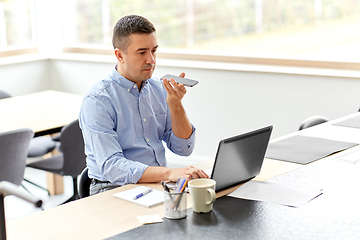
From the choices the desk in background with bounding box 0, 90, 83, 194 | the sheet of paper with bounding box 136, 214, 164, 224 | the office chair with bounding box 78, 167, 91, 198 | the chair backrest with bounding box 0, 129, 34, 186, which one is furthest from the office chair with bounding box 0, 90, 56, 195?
the sheet of paper with bounding box 136, 214, 164, 224

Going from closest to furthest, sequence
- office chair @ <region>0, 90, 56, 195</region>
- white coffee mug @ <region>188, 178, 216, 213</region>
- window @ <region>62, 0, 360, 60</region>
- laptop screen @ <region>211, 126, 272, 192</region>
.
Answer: white coffee mug @ <region>188, 178, 216, 213</region> → laptop screen @ <region>211, 126, 272, 192</region> → office chair @ <region>0, 90, 56, 195</region> → window @ <region>62, 0, 360, 60</region>

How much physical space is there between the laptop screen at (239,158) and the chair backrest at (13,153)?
4.55ft

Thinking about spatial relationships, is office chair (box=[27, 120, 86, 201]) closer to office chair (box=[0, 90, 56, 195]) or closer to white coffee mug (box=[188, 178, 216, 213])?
office chair (box=[0, 90, 56, 195])

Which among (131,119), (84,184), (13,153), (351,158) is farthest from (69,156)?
(351,158)

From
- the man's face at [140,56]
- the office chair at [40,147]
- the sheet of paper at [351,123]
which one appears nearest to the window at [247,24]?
the sheet of paper at [351,123]

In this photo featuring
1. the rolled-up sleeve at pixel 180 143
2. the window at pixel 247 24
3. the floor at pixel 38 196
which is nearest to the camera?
the rolled-up sleeve at pixel 180 143

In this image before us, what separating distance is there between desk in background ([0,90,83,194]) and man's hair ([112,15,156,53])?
116 cm

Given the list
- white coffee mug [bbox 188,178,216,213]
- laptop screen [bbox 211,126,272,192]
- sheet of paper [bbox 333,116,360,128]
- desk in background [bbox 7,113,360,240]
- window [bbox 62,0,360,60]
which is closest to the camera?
desk in background [bbox 7,113,360,240]

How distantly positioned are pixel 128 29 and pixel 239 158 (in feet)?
2.12

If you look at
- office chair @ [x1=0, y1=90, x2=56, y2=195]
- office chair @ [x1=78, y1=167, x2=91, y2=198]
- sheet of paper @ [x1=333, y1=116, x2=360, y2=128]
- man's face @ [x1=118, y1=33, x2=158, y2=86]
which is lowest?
office chair @ [x1=0, y1=90, x2=56, y2=195]

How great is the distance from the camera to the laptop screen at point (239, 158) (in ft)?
5.05

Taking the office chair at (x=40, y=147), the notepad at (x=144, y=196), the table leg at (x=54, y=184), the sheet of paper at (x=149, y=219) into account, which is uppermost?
the sheet of paper at (x=149, y=219)

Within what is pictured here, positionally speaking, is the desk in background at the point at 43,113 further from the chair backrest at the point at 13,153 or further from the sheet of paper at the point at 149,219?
the sheet of paper at the point at 149,219

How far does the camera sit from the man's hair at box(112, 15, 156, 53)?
73.4 inches
